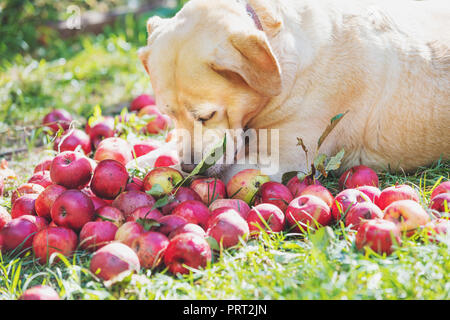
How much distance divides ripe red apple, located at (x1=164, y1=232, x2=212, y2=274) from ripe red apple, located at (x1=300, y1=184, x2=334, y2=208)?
765mm

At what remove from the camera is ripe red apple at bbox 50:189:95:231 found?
269 centimetres

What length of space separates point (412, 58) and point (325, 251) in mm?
1803

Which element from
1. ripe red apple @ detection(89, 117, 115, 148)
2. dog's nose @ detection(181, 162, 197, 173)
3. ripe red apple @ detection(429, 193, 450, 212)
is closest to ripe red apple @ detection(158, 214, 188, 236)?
dog's nose @ detection(181, 162, 197, 173)

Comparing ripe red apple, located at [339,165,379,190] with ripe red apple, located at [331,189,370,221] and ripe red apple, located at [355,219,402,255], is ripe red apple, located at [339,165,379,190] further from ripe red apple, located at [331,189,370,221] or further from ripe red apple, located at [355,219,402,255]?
ripe red apple, located at [355,219,402,255]

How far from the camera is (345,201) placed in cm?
272

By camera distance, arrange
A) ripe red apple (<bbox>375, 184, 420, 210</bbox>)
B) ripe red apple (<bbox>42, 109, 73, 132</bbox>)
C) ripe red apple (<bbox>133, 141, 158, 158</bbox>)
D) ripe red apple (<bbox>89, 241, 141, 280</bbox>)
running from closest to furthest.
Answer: ripe red apple (<bbox>89, 241, 141, 280</bbox>) < ripe red apple (<bbox>375, 184, 420, 210</bbox>) < ripe red apple (<bbox>133, 141, 158, 158</bbox>) < ripe red apple (<bbox>42, 109, 73, 132</bbox>)

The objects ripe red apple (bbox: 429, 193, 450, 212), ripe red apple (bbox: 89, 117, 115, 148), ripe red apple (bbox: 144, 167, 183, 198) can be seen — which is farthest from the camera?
ripe red apple (bbox: 89, 117, 115, 148)

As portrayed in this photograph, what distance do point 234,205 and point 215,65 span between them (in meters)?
0.85

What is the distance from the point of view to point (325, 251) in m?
A: 2.21

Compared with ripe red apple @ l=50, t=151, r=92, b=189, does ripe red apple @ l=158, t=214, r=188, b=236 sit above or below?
below

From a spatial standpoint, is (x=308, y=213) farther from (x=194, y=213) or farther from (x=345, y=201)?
(x=194, y=213)

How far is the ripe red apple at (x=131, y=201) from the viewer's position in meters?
2.86

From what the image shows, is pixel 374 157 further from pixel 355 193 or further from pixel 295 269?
pixel 295 269

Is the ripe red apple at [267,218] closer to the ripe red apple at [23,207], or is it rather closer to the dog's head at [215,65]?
the dog's head at [215,65]
